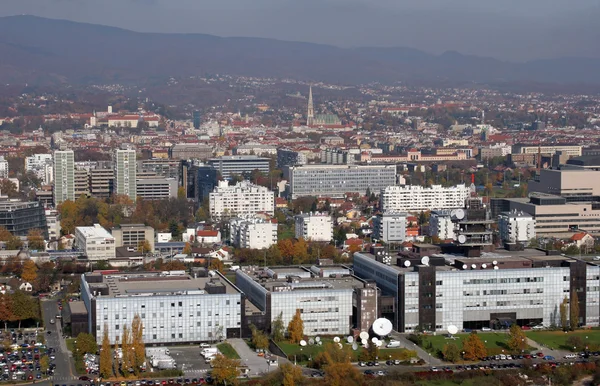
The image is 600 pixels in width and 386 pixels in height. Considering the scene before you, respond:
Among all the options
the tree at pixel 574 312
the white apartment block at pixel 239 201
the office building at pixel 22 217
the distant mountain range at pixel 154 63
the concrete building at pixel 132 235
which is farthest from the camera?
the distant mountain range at pixel 154 63

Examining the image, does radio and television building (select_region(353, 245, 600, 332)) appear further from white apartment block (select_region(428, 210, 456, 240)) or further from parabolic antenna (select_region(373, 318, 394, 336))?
white apartment block (select_region(428, 210, 456, 240))

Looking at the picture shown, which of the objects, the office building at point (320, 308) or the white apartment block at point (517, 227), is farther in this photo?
the white apartment block at point (517, 227)

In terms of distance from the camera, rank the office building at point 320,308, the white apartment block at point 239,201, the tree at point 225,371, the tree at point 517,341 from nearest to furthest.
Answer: the tree at point 225,371
the tree at point 517,341
the office building at point 320,308
the white apartment block at point 239,201

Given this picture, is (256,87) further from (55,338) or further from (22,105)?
(55,338)

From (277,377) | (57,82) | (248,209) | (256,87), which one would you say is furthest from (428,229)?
(57,82)

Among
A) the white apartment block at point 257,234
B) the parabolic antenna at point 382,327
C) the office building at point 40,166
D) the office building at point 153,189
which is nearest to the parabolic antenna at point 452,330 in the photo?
the parabolic antenna at point 382,327

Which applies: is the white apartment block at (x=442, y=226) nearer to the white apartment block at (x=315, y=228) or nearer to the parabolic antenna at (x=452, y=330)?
the white apartment block at (x=315, y=228)

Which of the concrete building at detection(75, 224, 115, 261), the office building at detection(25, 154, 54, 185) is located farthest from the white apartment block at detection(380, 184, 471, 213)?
the office building at detection(25, 154, 54, 185)
